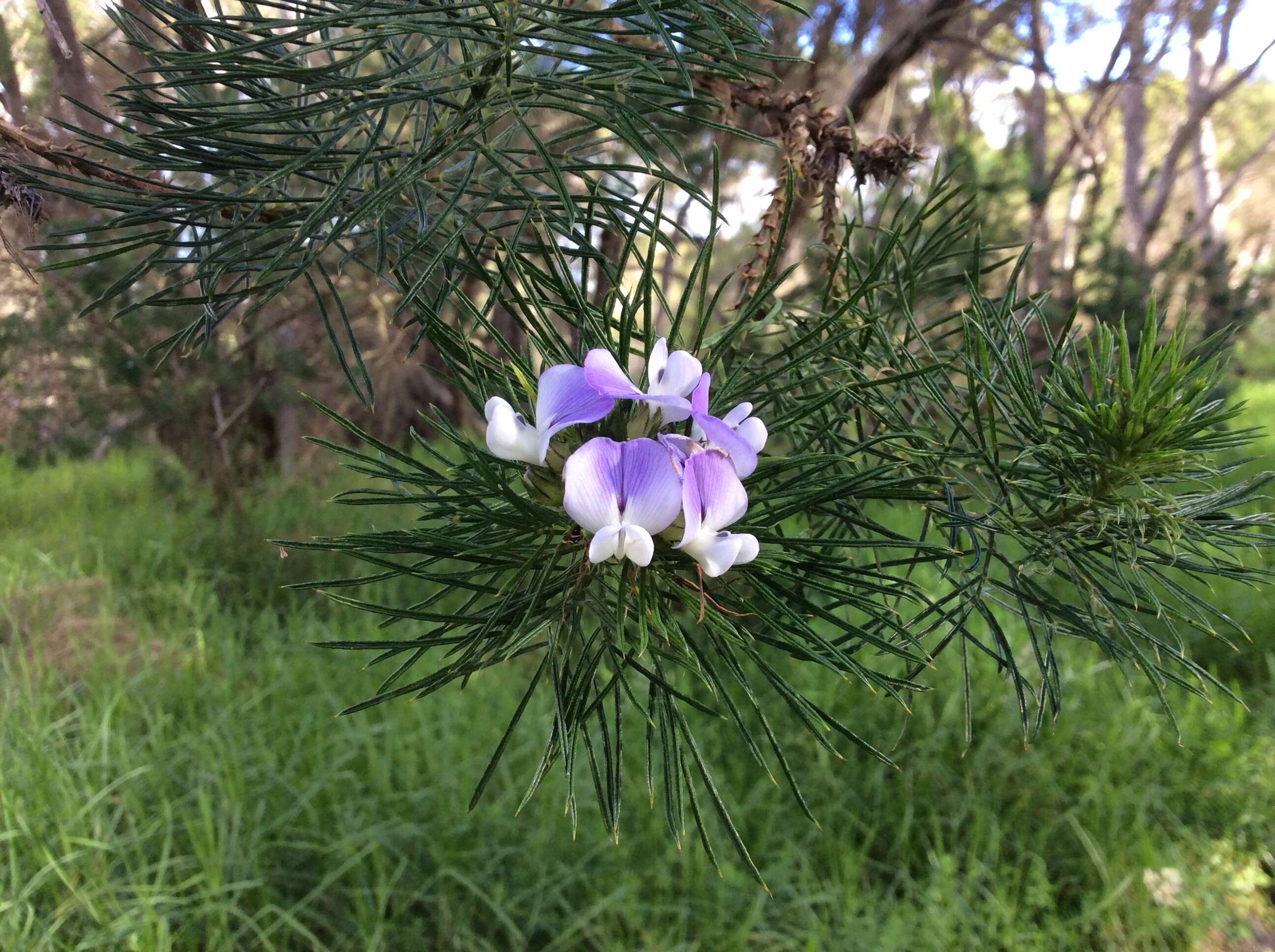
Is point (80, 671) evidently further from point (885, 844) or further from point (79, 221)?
point (885, 844)

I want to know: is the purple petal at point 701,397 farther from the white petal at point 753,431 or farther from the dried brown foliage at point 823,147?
the dried brown foliage at point 823,147

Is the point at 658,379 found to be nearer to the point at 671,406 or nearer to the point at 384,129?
the point at 671,406

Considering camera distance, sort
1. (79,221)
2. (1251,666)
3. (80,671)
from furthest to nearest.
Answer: (1251,666)
(80,671)
(79,221)

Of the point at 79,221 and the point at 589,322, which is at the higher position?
the point at 79,221

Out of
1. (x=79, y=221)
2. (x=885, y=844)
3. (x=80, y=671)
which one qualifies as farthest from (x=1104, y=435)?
(x=80, y=671)

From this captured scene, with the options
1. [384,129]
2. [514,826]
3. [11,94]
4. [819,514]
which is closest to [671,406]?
[819,514]

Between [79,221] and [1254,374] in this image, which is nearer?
[79,221]
